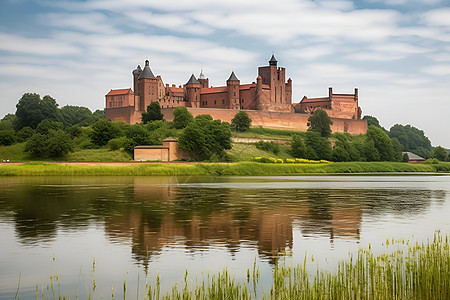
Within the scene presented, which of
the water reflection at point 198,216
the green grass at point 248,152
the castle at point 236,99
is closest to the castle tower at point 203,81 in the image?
the castle at point 236,99

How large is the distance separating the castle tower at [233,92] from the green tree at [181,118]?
676 inches

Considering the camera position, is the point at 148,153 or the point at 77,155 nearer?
the point at 77,155

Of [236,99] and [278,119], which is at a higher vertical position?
[236,99]

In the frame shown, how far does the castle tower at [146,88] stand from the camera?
262ft

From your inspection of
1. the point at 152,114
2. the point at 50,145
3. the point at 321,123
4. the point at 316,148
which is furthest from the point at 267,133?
the point at 50,145

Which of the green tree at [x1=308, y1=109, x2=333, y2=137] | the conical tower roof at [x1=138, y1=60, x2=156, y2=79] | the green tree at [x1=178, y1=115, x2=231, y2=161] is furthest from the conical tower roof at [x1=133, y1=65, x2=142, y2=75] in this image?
the green tree at [x1=178, y1=115, x2=231, y2=161]

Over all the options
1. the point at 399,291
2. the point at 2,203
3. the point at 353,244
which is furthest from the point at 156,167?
the point at 399,291

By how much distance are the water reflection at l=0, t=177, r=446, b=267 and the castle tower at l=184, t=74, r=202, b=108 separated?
65.6 m

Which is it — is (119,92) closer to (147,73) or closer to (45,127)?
(147,73)

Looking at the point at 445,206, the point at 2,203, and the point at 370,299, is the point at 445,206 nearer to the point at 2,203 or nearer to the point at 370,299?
the point at 370,299

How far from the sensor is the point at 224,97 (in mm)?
86375

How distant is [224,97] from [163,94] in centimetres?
940

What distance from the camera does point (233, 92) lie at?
8606cm

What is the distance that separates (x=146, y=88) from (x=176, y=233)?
70.6 m
